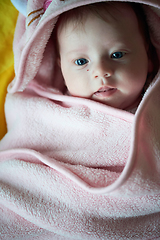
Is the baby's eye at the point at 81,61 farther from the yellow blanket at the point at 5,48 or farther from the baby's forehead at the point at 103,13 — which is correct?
the yellow blanket at the point at 5,48

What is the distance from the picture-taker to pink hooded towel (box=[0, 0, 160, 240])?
0.81 metres

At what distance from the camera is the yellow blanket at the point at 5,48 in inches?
50.9

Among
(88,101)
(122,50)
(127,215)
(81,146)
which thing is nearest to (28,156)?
(81,146)

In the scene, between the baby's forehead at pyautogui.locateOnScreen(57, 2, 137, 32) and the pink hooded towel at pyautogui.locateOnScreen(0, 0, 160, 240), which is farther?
the baby's forehead at pyautogui.locateOnScreen(57, 2, 137, 32)

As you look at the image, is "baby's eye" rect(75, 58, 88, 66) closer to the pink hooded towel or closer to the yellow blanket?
the pink hooded towel

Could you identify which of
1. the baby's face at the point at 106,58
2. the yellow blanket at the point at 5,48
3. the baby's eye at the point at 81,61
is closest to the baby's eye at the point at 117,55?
the baby's face at the point at 106,58

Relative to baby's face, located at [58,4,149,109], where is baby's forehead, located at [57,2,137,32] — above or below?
above

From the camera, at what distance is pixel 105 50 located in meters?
0.96

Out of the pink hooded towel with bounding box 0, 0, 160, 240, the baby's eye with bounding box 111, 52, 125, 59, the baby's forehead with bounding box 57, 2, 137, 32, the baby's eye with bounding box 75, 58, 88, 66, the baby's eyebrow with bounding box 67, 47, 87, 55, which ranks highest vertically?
the baby's forehead with bounding box 57, 2, 137, 32

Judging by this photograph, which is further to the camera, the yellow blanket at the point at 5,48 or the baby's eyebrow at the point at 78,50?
the yellow blanket at the point at 5,48

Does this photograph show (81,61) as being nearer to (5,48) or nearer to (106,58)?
(106,58)

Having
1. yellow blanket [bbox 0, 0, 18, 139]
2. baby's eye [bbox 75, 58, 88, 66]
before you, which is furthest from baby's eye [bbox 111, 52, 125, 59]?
yellow blanket [bbox 0, 0, 18, 139]

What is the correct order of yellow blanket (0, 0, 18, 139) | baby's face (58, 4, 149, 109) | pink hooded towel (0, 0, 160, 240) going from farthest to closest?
yellow blanket (0, 0, 18, 139) < baby's face (58, 4, 149, 109) < pink hooded towel (0, 0, 160, 240)

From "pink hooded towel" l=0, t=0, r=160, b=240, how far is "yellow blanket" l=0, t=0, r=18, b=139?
0.61 ft
